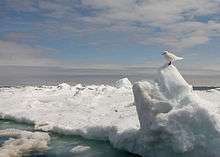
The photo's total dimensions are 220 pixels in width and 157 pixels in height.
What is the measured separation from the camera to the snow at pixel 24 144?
55.8 feet

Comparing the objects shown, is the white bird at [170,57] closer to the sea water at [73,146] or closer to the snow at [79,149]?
the sea water at [73,146]

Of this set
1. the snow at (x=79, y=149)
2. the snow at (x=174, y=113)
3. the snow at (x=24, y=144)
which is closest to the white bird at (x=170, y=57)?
the snow at (x=174, y=113)

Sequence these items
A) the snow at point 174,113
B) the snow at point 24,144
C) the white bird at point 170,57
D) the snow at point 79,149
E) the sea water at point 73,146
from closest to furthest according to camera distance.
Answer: the snow at point 174,113
the white bird at point 170,57
the sea water at point 73,146
the snow at point 24,144
the snow at point 79,149

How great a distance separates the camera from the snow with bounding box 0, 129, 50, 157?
17.0 metres

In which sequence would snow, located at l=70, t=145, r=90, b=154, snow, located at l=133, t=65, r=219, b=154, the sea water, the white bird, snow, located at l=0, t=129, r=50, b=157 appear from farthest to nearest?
snow, located at l=70, t=145, r=90, b=154
snow, located at l=0, t=129, r=50, b=157
the sea water
the white bird
snow, located at l=133, t=65, r=219, b=154

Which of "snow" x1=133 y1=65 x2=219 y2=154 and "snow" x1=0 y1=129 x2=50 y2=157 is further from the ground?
"snow" x1=133 y1=65 x2=219 y2=154

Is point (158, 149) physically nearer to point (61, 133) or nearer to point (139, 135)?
point (139, 135)

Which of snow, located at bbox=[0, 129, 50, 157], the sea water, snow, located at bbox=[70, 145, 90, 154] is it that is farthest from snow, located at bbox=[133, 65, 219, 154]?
snow, located at bbox=[0, 129, 50, 157]

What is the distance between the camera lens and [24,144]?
18328 mm

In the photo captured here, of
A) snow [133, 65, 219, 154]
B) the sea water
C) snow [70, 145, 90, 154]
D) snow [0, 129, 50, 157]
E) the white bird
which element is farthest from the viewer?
snow [70, 145, 90, 154]

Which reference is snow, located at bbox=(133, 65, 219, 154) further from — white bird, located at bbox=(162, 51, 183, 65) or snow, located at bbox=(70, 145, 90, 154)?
snow, located at bbox=(70, 145, 90, 154)

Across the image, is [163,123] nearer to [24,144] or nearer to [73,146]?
[73,146]

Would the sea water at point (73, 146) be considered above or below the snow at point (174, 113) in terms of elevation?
below

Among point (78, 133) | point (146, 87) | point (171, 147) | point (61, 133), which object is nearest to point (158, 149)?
point (171, 147)
